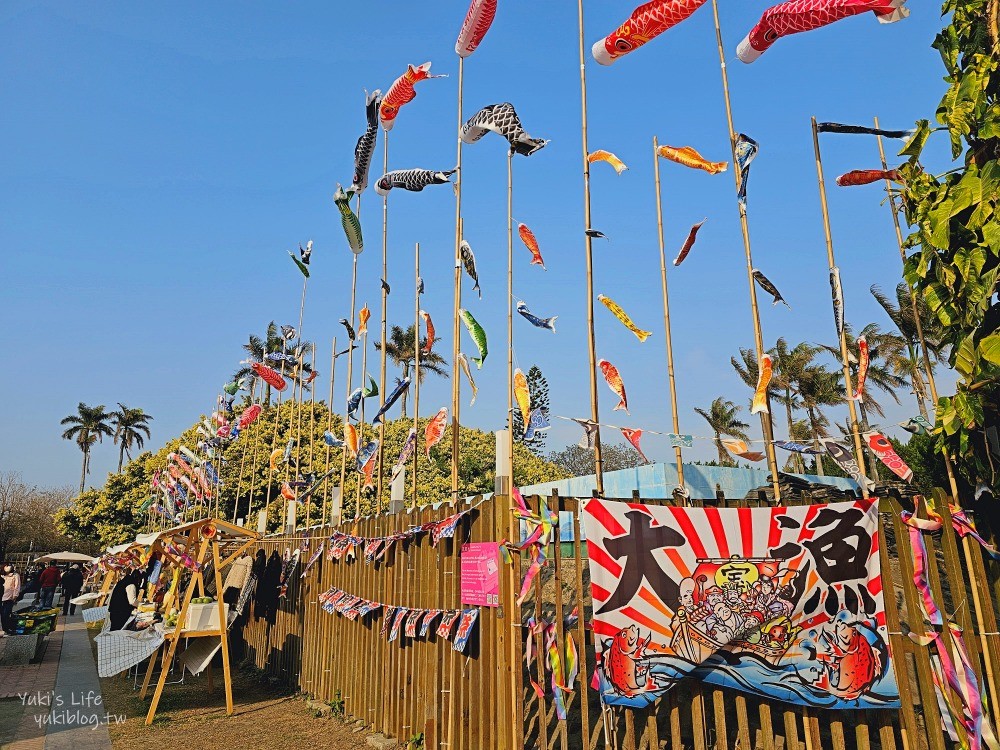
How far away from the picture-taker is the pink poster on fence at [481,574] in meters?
4.98

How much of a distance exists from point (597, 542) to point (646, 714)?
1296 millimetres

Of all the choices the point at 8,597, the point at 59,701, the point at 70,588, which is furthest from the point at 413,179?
the point at 70,588

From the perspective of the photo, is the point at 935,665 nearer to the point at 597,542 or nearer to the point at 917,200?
the point at 597,542

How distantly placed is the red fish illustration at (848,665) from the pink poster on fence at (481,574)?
2.15 meters

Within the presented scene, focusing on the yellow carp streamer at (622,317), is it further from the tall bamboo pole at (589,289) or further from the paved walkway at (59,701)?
the paved walkway at (59,701)

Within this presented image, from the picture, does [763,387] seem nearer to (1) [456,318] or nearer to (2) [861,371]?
(2) [861,371]

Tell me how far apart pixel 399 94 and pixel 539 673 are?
6.34 m

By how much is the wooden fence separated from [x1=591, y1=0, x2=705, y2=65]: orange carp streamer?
3823 millimetres

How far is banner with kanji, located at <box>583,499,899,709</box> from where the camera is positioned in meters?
4.24

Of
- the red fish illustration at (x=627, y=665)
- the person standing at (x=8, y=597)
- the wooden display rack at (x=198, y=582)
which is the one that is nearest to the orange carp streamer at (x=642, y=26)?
the red fish illustration at (x=627, y=665)

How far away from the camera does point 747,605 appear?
434 cm

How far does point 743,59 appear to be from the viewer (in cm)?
559

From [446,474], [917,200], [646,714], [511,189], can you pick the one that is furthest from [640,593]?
[446,474]

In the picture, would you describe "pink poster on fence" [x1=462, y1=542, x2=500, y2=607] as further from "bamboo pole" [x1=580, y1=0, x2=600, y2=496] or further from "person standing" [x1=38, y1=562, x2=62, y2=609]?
"person standing" [x1=38, y1=562, x2=62, y2=609]
